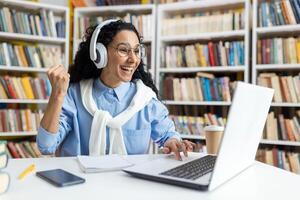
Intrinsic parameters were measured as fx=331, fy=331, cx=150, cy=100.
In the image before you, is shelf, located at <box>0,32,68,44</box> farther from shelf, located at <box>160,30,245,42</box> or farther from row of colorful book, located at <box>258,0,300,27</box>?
row of colorful book, located at <box>258,0,300,27</box>

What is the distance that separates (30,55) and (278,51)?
7.39 feet

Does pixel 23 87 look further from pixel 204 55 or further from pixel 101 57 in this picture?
pixel 101 57

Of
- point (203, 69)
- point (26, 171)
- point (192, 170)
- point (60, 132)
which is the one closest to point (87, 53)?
point (60, 132)

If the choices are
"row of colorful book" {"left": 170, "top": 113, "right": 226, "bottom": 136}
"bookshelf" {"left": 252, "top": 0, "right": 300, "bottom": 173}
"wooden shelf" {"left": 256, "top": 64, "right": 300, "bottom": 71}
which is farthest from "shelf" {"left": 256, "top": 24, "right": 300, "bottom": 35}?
"row of colorful book" {"left": 170, "top": 113, "right": 226, "bottom": 136}

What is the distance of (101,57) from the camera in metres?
1.50

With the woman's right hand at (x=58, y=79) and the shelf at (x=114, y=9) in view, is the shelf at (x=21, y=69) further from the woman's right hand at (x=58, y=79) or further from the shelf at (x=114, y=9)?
the woman's right hand at (x=58, y=79)

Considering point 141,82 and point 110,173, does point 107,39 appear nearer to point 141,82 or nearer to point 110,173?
point 141,82

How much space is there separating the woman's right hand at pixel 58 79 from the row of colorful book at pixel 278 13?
219cm

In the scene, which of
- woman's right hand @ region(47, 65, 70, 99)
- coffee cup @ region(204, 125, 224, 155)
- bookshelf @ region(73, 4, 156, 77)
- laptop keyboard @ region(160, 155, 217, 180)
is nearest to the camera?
laptop keyboard @ region(160, 155, 217, 180)

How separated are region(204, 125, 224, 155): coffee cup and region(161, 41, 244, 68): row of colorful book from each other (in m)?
1.76

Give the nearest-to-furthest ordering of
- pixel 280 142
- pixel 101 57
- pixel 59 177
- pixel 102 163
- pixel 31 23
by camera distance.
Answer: pixel 59 177 < pixel 102 163 < pixel 101 57 < pixel 280 142 < pixel 31 23

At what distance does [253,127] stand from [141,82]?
842 millimetres

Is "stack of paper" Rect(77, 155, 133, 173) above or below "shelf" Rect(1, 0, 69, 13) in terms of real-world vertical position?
below

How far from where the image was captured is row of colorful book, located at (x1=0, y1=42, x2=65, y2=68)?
3.03 meters
